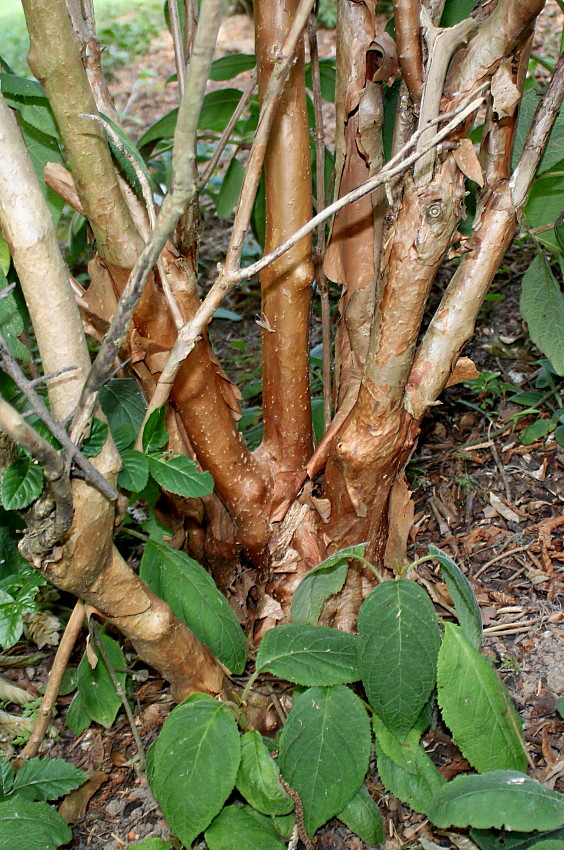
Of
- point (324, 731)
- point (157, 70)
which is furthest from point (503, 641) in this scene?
point (157, 70)

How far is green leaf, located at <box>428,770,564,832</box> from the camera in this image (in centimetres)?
100

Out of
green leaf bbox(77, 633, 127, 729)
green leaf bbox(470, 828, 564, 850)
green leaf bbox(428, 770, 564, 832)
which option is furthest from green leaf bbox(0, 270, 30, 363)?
green leaf bbox(470, 828, 564, 850)

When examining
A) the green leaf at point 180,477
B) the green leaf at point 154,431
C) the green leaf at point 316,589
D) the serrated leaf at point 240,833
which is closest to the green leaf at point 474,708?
the green leaf at point 316,589

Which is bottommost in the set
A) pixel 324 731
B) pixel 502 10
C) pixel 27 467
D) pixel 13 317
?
pixel 324 731

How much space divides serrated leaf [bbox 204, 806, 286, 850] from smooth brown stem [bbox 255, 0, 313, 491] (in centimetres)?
64

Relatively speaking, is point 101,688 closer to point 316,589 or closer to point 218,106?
point 316,589

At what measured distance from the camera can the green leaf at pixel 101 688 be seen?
1.37 meters

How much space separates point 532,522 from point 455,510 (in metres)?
0.18

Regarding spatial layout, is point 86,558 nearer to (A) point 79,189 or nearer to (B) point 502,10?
(A) point 79,189

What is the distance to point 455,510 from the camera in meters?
1.79

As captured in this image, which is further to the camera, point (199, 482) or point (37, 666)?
point (37, 666)

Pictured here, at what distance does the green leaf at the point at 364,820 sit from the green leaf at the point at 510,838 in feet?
0.50

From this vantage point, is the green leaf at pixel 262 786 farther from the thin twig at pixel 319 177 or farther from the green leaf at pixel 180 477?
the thin twig at pixel 319 177

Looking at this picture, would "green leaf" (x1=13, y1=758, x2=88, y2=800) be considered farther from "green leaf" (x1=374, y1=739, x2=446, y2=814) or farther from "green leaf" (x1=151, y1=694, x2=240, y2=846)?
"green leaf" (x1=374, y1=739, x2=446, y2=814)
